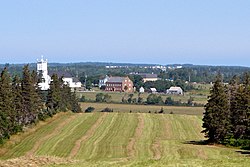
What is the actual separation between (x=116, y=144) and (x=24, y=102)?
25.2m

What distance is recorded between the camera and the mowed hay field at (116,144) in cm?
2891

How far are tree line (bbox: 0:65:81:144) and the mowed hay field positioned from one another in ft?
5.25

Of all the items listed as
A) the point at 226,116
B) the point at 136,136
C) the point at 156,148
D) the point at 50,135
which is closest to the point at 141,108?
the point at 136,136

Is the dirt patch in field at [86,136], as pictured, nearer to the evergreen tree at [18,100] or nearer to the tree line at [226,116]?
the evergreen tree at [18,100]

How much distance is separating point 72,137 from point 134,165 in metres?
37.1

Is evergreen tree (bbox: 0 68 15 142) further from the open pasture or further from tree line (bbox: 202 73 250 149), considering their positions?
the open pasture

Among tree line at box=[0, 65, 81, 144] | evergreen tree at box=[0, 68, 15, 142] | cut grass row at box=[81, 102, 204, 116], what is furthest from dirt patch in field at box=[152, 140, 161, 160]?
cut grass row at box=[81, 102, 204, 116]

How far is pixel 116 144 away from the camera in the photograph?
54.4 m

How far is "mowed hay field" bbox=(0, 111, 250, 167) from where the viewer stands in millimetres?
28906

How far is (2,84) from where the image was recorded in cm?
6291

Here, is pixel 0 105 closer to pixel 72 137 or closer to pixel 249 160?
pixel 72 137

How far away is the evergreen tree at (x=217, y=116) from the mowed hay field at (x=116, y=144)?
2359 mm

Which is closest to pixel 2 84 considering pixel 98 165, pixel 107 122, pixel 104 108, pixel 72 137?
pixel 72 137

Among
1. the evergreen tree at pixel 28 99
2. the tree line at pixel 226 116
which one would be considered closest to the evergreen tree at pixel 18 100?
the evergreen tree at pixel 28 99
